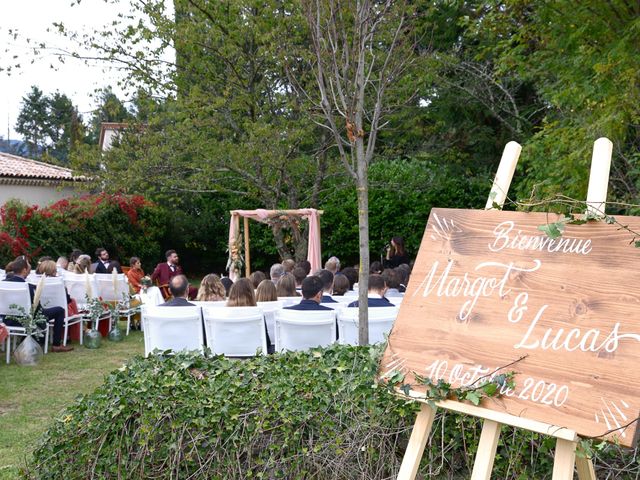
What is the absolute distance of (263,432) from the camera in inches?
157

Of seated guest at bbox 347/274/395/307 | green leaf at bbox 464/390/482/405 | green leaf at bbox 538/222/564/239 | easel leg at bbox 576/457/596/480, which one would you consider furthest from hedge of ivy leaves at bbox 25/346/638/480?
seated guest at bbox 347/274/395/307

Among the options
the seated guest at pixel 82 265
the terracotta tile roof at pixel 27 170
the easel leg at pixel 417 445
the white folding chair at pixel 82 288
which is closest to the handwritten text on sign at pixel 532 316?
the easel leg at pixel 417 445

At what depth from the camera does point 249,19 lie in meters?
14.2

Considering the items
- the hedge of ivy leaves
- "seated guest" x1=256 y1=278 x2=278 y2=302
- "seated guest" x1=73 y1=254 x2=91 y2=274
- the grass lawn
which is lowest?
the grass lawn

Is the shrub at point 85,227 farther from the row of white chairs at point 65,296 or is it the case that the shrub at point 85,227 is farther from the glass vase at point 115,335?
the glass vase at point 115,335

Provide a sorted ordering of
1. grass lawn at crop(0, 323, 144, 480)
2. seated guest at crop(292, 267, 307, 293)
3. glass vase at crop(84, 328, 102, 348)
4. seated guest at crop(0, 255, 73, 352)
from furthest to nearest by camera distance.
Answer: glass vase at crop(84, 328, 102, 348)
seated guest at crop(292, 267, 307, 293)
seated guest at crop(0, 255, 73, 352)
grass lawn at crop(0, 323, 144, 480)

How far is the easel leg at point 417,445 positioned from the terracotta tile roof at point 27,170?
22.8 meters

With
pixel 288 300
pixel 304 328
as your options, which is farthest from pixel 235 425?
pixel 288 300

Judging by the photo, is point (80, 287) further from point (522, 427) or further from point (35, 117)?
point (35, 117)

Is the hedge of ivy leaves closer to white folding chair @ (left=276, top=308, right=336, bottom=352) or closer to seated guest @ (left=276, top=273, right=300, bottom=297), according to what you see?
white folding chair @ (left=276, top=308, right=336, bottom=352)

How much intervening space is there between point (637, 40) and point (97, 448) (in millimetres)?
8202

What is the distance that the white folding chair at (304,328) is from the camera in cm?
653

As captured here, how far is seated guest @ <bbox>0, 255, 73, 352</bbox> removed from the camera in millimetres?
9600

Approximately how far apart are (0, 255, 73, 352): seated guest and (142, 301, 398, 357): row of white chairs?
11.0ft
